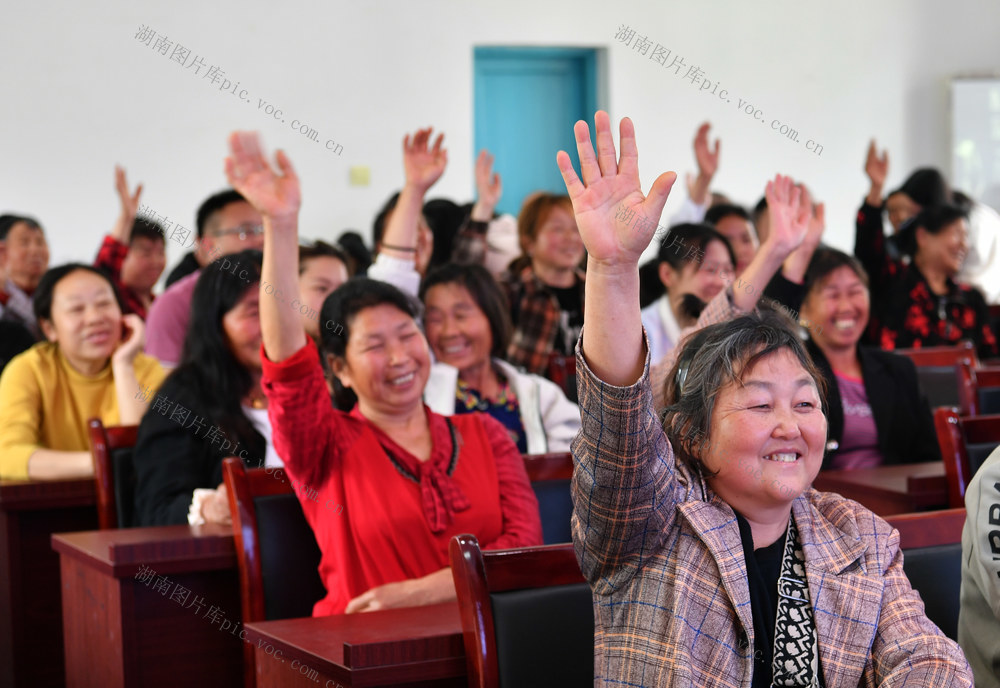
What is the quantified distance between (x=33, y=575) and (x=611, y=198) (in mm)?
1959

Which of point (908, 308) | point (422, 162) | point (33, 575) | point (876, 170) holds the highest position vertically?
point (876, 170)

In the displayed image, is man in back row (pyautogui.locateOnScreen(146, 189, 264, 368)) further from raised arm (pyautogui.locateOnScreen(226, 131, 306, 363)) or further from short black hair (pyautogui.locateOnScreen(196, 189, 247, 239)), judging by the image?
raised arm (pyautogui.locateOnScreen(226, 131, 306, 363))

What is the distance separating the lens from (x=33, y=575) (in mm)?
2518

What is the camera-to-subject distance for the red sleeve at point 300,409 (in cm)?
175

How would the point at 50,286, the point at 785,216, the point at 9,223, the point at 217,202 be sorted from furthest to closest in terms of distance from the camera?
1. the point at 9,223
2. the point at 217,202
3. the point at 50,286
4. the point at 785,216

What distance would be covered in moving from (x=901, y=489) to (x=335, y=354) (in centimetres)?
118

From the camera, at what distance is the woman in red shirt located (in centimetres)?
176

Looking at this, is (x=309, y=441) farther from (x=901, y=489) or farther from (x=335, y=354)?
(x=901, y=489)

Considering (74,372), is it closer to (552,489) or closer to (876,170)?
(552,489)

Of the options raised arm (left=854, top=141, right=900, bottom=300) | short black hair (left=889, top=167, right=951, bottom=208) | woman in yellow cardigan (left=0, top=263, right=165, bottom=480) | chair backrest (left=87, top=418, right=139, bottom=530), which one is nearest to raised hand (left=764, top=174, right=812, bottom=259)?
chair backrest (left=87, top=418, right=139, bottom=530)

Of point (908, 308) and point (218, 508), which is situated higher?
point (908, 308)

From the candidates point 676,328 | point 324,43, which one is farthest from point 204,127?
point 676,328

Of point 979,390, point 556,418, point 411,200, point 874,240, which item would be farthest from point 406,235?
point 874,240

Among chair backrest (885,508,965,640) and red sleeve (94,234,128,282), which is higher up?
red sleeve (94,234,128,282)
